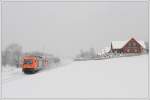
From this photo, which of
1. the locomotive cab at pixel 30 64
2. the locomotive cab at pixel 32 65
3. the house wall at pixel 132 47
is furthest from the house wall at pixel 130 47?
the locomotive cab at pixel 30 64

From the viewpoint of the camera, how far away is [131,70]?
18.0 meters

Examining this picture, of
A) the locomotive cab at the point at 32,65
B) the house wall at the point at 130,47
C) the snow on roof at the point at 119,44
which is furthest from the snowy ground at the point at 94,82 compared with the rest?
the locomotive cab at the point at 32,65

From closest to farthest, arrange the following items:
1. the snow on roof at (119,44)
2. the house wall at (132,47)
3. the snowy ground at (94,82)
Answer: the snowy ground at (94,82) → the house wall at (132,47) → the snow on roof at (119,44)

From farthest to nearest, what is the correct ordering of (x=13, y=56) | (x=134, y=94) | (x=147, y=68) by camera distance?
(x=13, y=56), (x=147, y=68), (x=134, y=94)

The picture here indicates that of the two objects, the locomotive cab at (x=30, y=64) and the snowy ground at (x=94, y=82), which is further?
the locomotive cab at (x=30, y=64)

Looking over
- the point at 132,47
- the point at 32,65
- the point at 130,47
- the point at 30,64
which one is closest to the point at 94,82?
the point at 130,47

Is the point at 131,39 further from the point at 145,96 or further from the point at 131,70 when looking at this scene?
the point at 145,96

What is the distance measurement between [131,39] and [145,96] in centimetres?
373

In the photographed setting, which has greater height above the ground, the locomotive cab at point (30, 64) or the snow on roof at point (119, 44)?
the snow on roof at point (119, 44)

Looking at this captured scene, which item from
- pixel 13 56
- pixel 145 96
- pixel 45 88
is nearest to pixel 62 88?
pixel 45 88

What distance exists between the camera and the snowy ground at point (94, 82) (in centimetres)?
1567

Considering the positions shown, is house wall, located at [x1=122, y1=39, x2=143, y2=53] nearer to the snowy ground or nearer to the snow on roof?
the snow on roof

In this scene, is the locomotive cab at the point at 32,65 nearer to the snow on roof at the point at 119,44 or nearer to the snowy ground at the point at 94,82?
the snowy ground at the point at 94,82

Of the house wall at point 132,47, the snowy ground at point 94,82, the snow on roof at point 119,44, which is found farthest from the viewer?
the snow on roof at point 119,44
